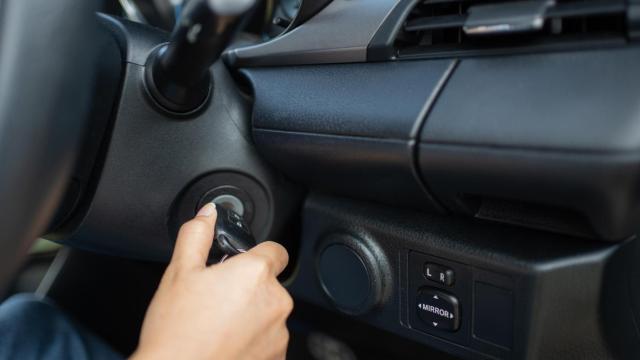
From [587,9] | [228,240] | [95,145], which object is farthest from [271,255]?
[587,9]

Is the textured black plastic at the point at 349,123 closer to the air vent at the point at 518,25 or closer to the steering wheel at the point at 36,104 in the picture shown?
the air vent at the point at 518,25

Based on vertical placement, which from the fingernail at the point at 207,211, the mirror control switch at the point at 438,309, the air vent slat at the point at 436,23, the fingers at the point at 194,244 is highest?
the air vent slat at the point at 436,23

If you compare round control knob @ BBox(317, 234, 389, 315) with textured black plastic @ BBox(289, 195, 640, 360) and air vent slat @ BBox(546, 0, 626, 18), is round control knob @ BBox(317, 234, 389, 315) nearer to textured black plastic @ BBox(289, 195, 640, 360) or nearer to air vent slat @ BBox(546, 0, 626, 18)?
textured black plastic @ BBox(289, 195, 640, 360)

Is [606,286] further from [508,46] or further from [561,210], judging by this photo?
[508,46]

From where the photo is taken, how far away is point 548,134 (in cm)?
52

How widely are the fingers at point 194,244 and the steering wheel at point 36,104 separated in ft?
0.44

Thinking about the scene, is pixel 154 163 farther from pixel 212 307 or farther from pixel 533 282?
pixel 533 282

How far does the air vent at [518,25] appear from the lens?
53 cm

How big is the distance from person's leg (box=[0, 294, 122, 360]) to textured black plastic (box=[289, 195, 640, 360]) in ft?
1.31

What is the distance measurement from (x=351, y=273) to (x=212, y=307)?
241 millimetres

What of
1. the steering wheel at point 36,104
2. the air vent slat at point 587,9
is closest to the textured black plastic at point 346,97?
the air vent slat at point 587,9

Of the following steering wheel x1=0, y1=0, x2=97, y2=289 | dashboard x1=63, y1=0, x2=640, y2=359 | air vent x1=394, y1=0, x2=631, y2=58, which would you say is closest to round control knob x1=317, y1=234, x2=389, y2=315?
dashboard x1=63, y1=0, x2=640, y2=359

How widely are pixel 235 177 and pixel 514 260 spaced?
1.30 ft

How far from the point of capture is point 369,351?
93cm
